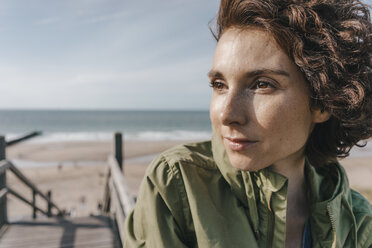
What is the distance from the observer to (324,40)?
0.93 meters

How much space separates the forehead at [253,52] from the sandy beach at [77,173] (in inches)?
333

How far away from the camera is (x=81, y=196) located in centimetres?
1115

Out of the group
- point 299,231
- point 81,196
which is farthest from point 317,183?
point 81,196

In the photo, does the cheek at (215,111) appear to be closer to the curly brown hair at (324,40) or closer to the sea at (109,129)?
the curly brown hair at (324,40)

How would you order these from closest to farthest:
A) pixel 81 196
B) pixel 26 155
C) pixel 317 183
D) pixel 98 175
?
pixel 317 183
pixel 81 196
pixel 98 175
pixel 26 155

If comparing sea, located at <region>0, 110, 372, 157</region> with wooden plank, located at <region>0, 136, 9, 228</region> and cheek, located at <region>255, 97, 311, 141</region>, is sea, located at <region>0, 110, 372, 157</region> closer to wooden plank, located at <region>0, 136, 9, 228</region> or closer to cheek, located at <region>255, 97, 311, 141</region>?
wooden plank, located at <region>0, 136, 9, 228</region>

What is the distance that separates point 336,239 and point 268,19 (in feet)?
2.91

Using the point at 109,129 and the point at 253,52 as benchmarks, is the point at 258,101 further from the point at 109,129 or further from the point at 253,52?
the point at 109,129

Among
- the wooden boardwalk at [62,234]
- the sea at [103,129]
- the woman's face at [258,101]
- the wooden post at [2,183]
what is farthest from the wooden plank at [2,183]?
the sea at [103,129]

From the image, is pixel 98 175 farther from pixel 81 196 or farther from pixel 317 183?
pixel 317 183

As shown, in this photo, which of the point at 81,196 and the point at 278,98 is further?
the point at 81,196

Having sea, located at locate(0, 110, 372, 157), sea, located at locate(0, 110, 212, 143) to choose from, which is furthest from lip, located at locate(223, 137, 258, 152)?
sea, located at locate(0, 110, 212, 143)

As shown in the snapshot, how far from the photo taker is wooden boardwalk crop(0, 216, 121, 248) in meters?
3.45

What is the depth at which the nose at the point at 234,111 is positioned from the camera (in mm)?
907
